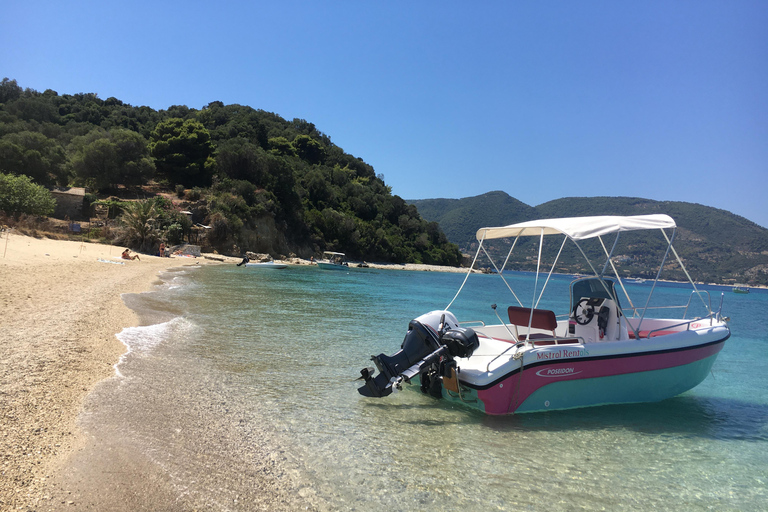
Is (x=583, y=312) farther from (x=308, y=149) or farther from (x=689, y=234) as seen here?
(x=689, y=234)

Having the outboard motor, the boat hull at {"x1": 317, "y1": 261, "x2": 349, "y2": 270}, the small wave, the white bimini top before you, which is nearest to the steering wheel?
the white bimini top

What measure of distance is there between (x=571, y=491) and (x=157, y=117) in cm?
7863

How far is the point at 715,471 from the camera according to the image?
4711 millimetres

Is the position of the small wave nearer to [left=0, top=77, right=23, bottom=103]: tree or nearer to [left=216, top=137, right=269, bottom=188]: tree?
[left=216, top=137, right=269, bottom=188]: tree

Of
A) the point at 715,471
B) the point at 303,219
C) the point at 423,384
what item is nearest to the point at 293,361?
the point at 423,384

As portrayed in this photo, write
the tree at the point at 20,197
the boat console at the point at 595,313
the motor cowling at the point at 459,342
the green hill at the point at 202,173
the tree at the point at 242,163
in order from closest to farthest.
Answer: the motor cowling at the point at 459,342, the boat console at the point at 595,313, the tree at the point at 20,197, the green hill at the point at 202,173, the tree at the point at 242,163

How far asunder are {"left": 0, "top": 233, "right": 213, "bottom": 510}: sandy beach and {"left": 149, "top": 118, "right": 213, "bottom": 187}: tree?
41.5 m

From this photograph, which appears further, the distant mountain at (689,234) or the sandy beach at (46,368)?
the distant mountain at (689,234)

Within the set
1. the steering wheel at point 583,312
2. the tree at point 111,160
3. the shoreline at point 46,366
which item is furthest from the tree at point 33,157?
the steering wheel at point 583,312

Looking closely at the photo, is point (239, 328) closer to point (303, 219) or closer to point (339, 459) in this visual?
point (339, 459)

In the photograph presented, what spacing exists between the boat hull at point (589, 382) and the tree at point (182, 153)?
52820 millimetres

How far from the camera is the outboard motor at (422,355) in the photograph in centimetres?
503

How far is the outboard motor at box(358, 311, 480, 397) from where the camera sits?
503 cm

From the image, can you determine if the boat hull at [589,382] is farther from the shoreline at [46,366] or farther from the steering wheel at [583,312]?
the shoreline at [46,366]
